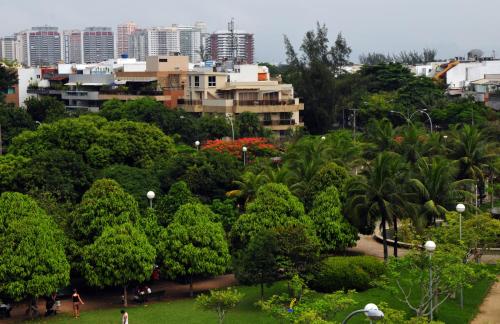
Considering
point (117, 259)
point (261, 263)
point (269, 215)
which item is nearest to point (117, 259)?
point (117, 259)

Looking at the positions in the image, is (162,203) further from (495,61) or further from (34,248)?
(495,61)

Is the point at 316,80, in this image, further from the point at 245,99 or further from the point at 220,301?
the point at 220,301

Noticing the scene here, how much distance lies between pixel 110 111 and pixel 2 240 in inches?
1704

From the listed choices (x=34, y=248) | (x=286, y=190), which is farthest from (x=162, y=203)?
(x=34, y=248)

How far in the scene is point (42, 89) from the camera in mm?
96812

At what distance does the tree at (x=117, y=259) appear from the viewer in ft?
91.9

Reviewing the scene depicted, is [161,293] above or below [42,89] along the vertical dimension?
below

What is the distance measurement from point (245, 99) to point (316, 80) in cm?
887

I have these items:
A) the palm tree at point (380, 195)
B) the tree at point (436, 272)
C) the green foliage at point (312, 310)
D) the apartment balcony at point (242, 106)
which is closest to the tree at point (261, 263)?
the tree at point (436, 272)

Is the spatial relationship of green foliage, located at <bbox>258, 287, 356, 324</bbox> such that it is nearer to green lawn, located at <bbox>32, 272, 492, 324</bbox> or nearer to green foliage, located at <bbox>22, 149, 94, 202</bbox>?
green lawn, located at <bbox>32, 272, 492, 324</bbox>

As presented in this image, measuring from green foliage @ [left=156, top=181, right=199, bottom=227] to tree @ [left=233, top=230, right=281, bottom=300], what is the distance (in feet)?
17.0

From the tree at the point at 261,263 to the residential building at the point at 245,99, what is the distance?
43663mm

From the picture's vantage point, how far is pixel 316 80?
256 ft

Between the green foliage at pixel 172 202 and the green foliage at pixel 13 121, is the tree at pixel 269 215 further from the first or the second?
the green foliage at pixel 13 121
